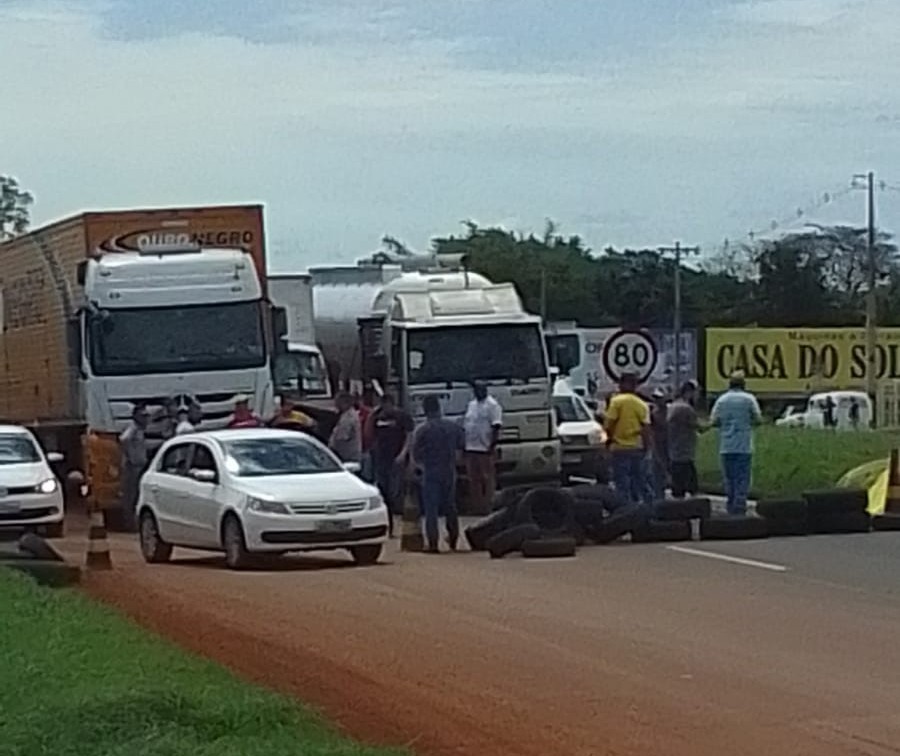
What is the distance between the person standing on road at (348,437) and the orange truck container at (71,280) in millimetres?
1673

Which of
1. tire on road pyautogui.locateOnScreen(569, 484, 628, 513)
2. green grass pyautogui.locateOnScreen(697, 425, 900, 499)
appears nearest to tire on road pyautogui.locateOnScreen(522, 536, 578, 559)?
tire on road pyautogui.locateOnScreen(569, 484, 628, 513)

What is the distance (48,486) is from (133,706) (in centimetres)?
1651

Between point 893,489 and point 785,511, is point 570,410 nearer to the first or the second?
point 893,489

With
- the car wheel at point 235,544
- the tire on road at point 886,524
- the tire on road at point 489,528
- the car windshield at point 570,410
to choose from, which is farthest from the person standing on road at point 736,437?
the car windshield at point 570,410

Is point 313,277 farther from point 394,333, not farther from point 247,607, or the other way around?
point 247,607

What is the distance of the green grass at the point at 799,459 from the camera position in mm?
37281

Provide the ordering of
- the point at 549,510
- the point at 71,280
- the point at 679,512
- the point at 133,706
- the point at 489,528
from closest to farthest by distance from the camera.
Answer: the point at 133,706
the point at 489,528
the point at 549,510
the point at 679,512
the point at 71,280

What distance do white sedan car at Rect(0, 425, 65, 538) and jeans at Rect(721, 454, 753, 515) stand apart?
8201 mm

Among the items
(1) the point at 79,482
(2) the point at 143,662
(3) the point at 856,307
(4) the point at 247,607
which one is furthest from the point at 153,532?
A: (3) the point at 856,307

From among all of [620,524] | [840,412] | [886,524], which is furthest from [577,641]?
[840,412]

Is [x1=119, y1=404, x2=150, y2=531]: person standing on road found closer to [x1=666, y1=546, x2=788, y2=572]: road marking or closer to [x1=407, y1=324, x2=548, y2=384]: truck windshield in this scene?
[x1=407, y1=324, x2=548, y2=384]: truck windshield

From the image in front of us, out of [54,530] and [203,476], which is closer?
[203,476]

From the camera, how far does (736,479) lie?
2711cm

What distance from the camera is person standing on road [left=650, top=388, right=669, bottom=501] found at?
2848 centimetres
